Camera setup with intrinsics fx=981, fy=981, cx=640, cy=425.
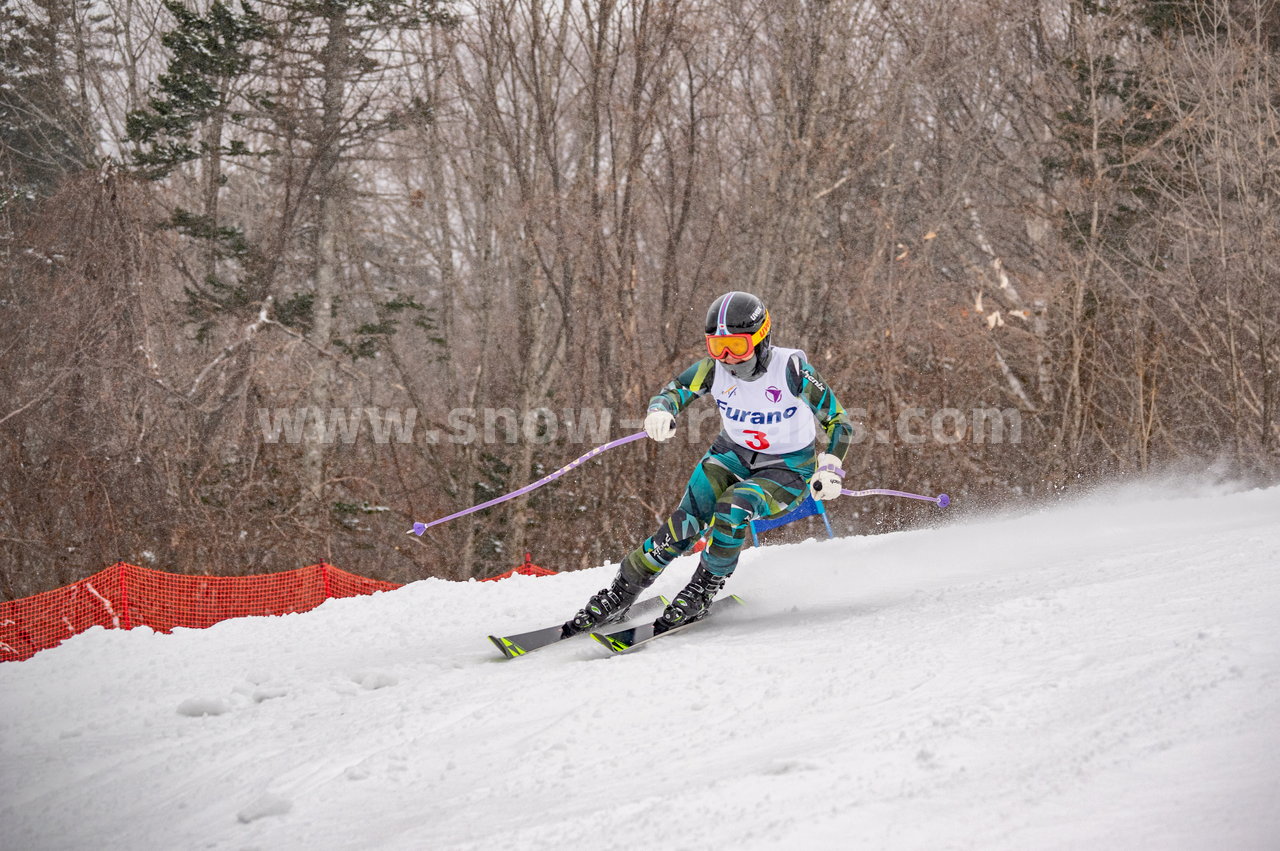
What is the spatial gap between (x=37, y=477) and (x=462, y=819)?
8.46m

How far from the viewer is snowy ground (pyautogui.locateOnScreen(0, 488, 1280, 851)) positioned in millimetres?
2254

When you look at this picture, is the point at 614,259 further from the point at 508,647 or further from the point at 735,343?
the point at 508,647

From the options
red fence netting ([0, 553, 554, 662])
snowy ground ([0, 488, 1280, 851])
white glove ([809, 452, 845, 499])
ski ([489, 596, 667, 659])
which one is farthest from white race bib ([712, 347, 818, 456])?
red fence netting ([0, 553, 554, 662])

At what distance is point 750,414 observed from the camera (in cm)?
495

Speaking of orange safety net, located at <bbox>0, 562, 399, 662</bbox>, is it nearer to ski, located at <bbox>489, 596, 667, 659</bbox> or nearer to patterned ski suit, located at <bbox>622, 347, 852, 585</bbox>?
ski, located at <bbox>489, 596, 667, 659</bbox>

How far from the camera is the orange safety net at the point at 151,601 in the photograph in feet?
21.8

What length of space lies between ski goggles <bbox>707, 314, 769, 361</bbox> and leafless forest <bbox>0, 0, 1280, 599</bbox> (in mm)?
6775

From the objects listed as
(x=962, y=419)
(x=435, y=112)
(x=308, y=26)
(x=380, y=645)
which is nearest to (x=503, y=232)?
(x=435, y=112)

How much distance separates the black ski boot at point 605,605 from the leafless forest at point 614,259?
637cm

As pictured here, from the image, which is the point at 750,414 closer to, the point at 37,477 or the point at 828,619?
the point at 828,619

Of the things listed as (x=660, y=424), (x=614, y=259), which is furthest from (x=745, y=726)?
(x=614, y=259)

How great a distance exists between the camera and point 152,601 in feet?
23.8

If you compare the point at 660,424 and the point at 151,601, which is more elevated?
the point at 660,424

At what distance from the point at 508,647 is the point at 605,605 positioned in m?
0.52
